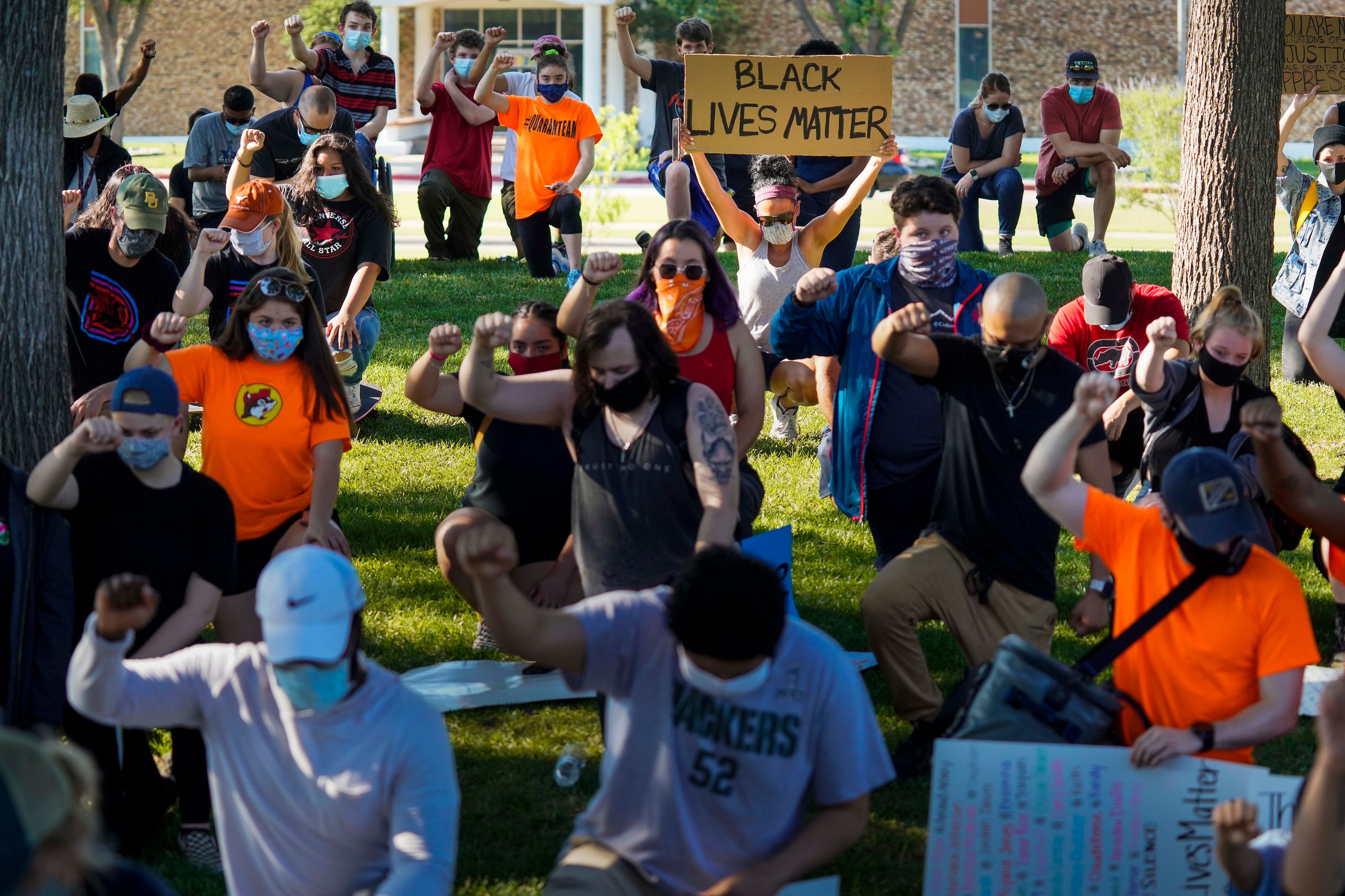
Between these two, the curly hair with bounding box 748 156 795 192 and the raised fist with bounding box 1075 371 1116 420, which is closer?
the raised fist with bounding box 1075 371 1116 420

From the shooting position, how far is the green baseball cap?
20.1ft

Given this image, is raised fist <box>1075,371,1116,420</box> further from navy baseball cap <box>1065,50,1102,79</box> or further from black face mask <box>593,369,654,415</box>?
navy baseball cap <box>1065,50,1102,79</box>

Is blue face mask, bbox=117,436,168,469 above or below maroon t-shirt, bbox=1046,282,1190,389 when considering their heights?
below

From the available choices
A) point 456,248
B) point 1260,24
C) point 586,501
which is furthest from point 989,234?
point 586,501

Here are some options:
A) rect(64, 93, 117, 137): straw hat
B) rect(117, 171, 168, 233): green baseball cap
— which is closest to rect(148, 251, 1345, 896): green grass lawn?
rect(117, 171, 168, 233): green baseball cap

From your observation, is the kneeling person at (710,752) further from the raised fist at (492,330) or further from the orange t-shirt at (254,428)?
the orange t-shirt at (254,428)

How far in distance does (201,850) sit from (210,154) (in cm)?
859

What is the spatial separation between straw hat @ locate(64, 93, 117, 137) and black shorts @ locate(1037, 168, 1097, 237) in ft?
28.9

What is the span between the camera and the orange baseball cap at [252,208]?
675cm

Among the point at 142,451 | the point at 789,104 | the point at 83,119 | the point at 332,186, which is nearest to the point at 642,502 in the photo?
the point at 142,451

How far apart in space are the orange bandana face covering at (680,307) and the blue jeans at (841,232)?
4840 mm

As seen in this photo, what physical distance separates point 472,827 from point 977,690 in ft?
5.47

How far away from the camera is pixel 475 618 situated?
6.39 m

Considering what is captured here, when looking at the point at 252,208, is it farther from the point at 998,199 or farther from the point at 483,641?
the point at 998,199
